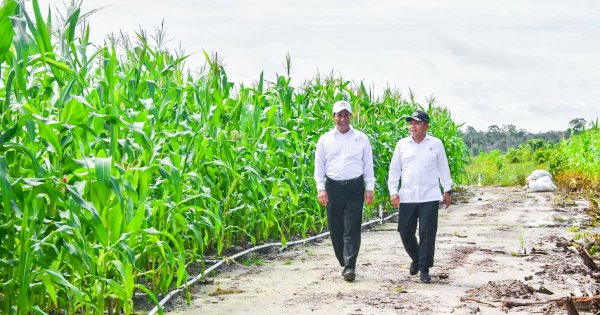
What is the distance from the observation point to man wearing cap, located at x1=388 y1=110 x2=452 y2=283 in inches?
301

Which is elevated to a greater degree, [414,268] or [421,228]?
[421,228]

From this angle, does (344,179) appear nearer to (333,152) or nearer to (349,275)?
(333,152)

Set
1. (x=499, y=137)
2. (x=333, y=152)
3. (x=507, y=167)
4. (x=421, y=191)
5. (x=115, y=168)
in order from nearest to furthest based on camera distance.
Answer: (x=115, y=168)
(x=421, y=191)
(x=333, y=152)
(x=507, y=167)
(x=499, y=137)

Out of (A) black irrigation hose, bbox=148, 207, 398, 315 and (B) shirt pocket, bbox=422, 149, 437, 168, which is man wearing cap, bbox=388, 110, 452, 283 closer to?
(B) shirt pocket, bbox=422, 149, 437, 168

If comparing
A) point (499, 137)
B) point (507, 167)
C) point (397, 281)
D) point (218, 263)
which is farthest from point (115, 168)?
point (499, 137)

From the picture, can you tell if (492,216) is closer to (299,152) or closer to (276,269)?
(299,152)

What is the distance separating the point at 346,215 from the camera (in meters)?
7.82

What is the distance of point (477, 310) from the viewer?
20.1 ft

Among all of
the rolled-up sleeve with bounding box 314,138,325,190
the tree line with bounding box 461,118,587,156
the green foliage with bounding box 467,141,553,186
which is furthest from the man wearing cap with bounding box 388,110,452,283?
the tree line with bounding box 461,118,587,156

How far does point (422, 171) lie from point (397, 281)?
3.77 ft

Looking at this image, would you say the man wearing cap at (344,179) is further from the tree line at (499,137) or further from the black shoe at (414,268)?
the tree line at (499,137)

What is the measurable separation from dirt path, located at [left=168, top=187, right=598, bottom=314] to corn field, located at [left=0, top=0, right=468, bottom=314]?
0.53 metres

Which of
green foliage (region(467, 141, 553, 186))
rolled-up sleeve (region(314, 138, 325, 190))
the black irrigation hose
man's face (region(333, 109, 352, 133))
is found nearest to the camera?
the black irrigation hose

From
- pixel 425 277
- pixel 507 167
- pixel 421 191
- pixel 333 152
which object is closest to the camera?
pixel 425 277
